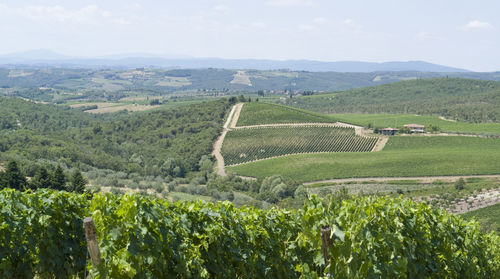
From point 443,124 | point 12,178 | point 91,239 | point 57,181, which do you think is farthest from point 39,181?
point 443,124

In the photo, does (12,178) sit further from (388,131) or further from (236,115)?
(236,115)

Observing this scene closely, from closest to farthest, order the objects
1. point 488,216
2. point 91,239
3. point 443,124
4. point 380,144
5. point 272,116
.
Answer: point 91,239 → point 488,216 → point 380,144 → point 272,116 → point 443,124

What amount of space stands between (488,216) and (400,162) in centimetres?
3215

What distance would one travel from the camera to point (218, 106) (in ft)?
463

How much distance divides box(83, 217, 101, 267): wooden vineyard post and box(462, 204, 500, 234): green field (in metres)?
47.6

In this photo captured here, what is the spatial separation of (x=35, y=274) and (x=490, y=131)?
392 ft

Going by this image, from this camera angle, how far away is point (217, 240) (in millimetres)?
8930

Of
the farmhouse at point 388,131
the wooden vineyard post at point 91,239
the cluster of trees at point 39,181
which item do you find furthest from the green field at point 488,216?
the farmhouse at point 388,131

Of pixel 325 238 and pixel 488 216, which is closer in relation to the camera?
pixel 325 238

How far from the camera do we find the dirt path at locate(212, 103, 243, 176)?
96.1 metres

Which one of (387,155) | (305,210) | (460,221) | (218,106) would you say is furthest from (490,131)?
(305,210)

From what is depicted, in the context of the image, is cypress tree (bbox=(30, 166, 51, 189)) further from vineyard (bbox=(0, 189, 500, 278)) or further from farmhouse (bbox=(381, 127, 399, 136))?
farmhouse (bbox=(381, 127, 399, 136))

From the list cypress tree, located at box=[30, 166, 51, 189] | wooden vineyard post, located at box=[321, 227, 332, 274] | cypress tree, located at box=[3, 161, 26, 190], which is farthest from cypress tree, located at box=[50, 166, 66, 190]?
wooden vineyard post, located at box=[321, 227, 332, 274]

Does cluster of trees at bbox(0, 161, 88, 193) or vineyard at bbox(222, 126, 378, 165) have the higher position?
cluster of trees at bbox(0, 161, 88, 193)
